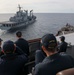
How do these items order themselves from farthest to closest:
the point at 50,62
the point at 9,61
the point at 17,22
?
the point at 17,22, the point at 9,61, the point at 50,62

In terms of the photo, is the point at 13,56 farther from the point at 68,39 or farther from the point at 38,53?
the point at 68,39

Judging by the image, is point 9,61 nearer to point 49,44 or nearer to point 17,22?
point 49,44

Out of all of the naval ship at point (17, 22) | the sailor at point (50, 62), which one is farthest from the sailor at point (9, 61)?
the naval ship at point (17, 22)

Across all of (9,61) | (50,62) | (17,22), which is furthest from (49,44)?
(17,22)

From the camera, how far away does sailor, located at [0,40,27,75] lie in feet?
11.6

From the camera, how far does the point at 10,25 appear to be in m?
84.4

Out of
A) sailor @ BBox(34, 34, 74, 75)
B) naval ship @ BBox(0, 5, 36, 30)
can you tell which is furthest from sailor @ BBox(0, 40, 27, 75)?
naval ship @ BBox(0, 5, 36, 30)

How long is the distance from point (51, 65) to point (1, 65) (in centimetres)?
101

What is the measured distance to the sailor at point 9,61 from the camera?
3527mm

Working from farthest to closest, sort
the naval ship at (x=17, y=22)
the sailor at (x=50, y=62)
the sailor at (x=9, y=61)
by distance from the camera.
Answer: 1. the naval ship at (x=17, y=22)
2. the sailor at (x=9, y=61)
3. the sailor at (x=50, y=62)

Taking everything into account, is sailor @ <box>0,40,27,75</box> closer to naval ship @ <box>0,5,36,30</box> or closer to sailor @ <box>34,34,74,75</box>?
sailor @ <box>34,34,74,75</box>

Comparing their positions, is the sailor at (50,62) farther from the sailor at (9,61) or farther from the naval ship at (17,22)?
the naval ship at (17,22)

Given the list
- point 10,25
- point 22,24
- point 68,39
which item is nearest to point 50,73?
point 68,39

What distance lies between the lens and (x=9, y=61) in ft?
11.9
